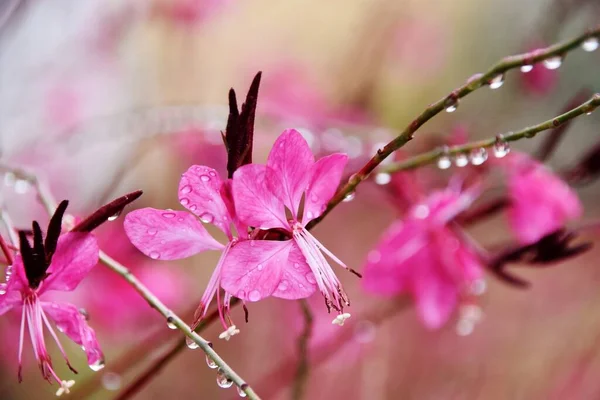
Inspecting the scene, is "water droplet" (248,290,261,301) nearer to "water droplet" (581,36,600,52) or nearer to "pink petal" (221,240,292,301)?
"pink petal" (221,240,292,301)

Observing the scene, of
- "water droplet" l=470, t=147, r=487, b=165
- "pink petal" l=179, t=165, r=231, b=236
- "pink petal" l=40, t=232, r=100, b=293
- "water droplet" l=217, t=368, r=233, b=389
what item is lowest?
"water droplet" l=470, t=147, r=487, b=165

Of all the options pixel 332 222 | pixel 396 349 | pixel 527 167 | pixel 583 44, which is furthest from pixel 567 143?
pixel 583 44

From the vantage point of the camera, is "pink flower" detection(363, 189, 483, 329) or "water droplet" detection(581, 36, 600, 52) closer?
"water droplet" detection(581, 36, 600, 52)

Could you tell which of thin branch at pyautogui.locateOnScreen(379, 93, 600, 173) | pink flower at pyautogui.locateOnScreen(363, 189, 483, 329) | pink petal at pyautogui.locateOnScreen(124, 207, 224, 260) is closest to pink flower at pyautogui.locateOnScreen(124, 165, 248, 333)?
pink petal at pyautogui.locateOnScreen(124, 207, 224, 260)

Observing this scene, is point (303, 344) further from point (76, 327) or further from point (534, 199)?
point (534, 199)

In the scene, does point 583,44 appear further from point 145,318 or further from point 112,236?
point 145,318

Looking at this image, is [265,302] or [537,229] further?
[265,302]

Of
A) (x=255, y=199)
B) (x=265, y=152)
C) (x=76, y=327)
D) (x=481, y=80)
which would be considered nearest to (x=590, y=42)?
(x=481, y=80)
